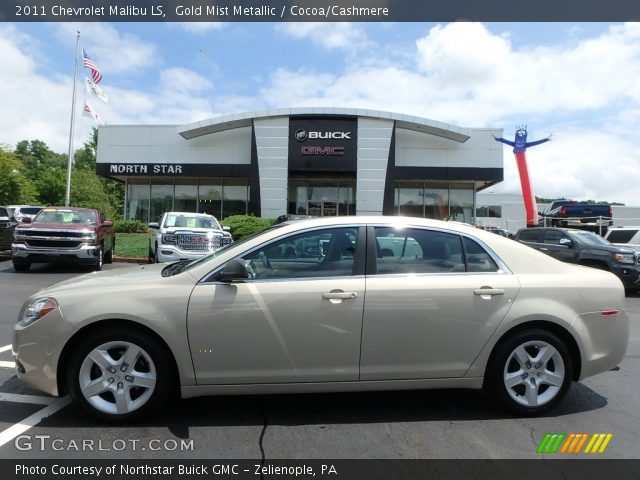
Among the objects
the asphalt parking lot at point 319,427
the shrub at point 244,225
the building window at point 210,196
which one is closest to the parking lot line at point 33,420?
the asphalt parking lot at point 319,427

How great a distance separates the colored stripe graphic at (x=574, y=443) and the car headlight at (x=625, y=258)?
362 inches

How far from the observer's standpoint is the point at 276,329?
11.0 ft

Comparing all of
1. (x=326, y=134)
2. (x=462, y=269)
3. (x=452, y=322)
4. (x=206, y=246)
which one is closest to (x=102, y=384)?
(x=452, y=322)

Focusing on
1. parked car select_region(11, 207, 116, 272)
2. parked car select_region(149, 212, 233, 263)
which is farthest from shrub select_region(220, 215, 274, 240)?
parked car select_region(11, 207, 116, 272)

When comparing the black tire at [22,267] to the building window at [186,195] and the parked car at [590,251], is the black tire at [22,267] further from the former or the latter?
the building window at [186,195]

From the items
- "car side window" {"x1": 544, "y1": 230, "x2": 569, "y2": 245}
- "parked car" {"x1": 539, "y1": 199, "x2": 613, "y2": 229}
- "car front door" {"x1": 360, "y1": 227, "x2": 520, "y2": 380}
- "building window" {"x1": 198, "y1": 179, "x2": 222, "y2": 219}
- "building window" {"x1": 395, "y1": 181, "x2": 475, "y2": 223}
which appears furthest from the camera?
"building window" {"x1": 198, "y1": 179, "x2": 222, "y2": 219}

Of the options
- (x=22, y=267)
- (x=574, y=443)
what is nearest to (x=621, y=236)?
(x=574, y=443)

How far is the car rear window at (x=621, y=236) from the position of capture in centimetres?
1348

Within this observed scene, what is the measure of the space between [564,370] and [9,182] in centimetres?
4106

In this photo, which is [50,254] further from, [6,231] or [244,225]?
[244,225]

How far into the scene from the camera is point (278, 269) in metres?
3.58

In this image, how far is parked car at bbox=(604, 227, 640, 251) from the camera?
13.2m

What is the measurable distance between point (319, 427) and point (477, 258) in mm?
1847
